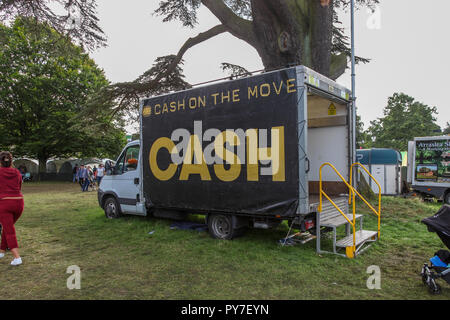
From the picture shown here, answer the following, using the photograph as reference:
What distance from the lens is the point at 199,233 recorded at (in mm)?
7148

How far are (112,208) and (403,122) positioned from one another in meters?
40.7

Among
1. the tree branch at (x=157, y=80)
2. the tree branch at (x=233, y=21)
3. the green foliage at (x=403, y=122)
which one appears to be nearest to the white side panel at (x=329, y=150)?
the tree branch at (x=233, y=21)

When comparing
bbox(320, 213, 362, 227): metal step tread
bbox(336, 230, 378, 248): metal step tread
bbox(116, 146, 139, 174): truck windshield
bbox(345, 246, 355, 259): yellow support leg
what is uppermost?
bbox(116, 146, 139, 174): truck windshield

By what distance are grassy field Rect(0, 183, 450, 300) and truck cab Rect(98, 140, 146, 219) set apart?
2.36 ft

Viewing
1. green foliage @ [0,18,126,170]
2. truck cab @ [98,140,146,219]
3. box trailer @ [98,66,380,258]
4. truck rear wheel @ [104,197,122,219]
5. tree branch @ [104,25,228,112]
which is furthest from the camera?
green foliage @ [0,18,126,170]

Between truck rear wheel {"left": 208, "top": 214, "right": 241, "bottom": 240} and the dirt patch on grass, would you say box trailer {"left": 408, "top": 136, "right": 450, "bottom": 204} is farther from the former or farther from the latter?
the dirt patch on grass

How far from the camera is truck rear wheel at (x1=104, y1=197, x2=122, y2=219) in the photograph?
9016 millimetres

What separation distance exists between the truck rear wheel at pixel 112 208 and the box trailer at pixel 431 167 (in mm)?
12144

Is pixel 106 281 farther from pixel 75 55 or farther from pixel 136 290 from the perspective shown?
pixel 75 55

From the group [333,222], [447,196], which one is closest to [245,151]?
[333,222]

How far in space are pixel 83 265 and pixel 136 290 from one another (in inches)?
63.7

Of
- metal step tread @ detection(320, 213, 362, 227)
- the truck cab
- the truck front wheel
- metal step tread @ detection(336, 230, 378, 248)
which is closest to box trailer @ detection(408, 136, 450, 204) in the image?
the truck front wheel

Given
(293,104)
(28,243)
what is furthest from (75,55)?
(293,104)

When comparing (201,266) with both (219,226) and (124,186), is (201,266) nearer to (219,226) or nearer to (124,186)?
(219,226)
